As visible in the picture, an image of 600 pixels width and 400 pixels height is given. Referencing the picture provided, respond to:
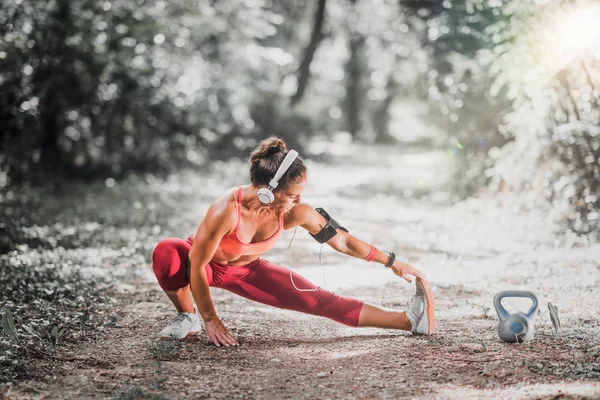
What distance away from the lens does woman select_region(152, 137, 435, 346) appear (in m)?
3.76

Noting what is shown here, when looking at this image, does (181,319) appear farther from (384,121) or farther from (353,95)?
(384,121)

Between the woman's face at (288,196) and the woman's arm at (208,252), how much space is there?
0.30m

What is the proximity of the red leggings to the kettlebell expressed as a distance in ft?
3.08

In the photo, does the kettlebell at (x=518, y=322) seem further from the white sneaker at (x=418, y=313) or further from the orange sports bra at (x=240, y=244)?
the orange sports bra at (x=240, y=244)

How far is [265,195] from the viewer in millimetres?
3602

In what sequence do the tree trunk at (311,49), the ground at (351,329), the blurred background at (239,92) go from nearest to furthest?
the ground at (351,329), the blurred background at (239,92), the tree trunk at (311,49)

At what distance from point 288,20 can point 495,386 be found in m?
25.5

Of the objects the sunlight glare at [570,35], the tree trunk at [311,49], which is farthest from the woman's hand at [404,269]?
the tree trunk at [311,49]

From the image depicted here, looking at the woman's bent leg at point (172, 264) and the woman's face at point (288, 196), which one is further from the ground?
the woman's face at point (288, 196)

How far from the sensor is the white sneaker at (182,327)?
421 cm

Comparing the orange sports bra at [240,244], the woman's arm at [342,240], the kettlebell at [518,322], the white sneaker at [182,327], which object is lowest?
the white sneaker at [182,327]

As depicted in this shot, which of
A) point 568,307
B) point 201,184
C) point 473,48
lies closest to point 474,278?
point 568,307

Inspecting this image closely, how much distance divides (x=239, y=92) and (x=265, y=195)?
14.8m

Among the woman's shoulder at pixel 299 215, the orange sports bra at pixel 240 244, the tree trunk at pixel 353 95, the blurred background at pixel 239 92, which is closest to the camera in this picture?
the orange sports bra at pixel 240 244
